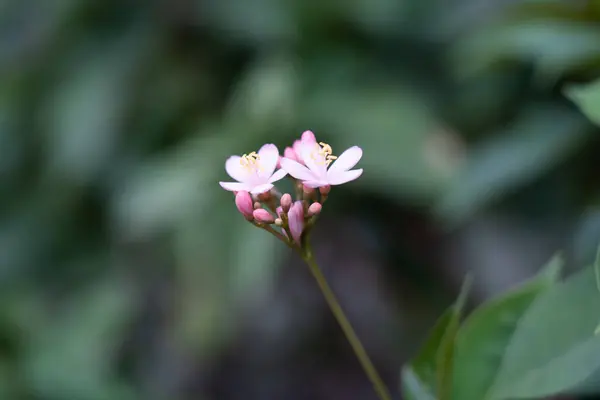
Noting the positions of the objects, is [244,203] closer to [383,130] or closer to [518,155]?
[518,155]

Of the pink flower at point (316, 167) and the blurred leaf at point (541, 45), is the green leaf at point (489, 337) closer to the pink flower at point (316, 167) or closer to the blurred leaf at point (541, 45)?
the pink flower at point (316, 167)

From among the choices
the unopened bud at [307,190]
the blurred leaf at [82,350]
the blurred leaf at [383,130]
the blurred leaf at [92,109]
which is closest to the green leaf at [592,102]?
the unopened bud at [307,190]

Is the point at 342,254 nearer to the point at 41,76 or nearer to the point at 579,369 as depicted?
the point at 41,76

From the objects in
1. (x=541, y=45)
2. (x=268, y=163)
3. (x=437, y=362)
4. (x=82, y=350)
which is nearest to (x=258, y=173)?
(x=268, y=163)

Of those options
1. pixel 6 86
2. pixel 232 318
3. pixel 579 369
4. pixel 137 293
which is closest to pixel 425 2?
pixel 232 318

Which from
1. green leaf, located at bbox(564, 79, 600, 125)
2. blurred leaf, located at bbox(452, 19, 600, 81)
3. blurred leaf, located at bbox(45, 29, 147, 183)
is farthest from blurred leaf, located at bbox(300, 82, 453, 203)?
green leaf, located at bbox(564, 79, 600, 125)

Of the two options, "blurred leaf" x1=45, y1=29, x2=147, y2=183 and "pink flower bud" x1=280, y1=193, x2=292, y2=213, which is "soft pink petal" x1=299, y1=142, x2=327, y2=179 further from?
"blurred leaf" x1=45, y1=29, x2=147, y2=183
